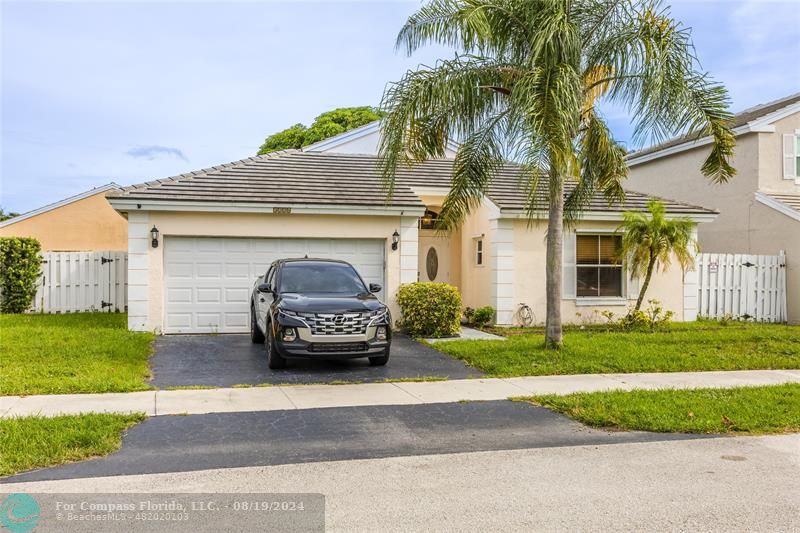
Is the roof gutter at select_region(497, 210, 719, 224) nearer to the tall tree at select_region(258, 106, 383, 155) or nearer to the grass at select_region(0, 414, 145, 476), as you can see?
the grass at select_region(0, 414, 145, 476)

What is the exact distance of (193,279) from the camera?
1436cm

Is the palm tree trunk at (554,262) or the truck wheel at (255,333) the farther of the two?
the truck wheel at (255,333)

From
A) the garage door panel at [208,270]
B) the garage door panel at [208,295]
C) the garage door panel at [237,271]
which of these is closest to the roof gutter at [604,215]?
the garage door panel at [237,271]

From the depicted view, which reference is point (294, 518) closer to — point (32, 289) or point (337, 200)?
point (337, 200)

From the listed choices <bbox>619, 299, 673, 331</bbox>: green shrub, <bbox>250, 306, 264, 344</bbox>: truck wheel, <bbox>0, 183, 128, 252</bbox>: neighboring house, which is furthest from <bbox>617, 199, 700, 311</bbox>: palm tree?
<bbox>0, 183, 128, 252</bbox>: neighboring house

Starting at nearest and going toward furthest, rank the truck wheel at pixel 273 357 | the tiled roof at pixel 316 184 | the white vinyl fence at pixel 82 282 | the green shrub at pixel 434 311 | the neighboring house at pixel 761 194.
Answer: the truck wheel at pixel 273 357
the green shrub at pixel 434 311
the tiled roof at pixel 316 184
the white vinyl fence at pixel 82 282
the neighboring house at pixel 761 194

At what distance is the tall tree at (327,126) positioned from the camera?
3747cm

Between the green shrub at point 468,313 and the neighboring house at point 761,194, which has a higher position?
the neighboring house at point 761,194

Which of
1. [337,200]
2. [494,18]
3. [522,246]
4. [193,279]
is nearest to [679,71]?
[494,18]

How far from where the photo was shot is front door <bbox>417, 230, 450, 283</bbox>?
61.4 feet

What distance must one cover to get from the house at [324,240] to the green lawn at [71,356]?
4.67 ft

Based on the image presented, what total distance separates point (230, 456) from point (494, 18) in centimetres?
853

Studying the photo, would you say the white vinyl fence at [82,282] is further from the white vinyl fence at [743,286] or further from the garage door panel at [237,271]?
the white vinyl fence at [743,286]

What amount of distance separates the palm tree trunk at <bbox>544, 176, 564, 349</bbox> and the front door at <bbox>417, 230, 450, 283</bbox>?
7207 millimetres
